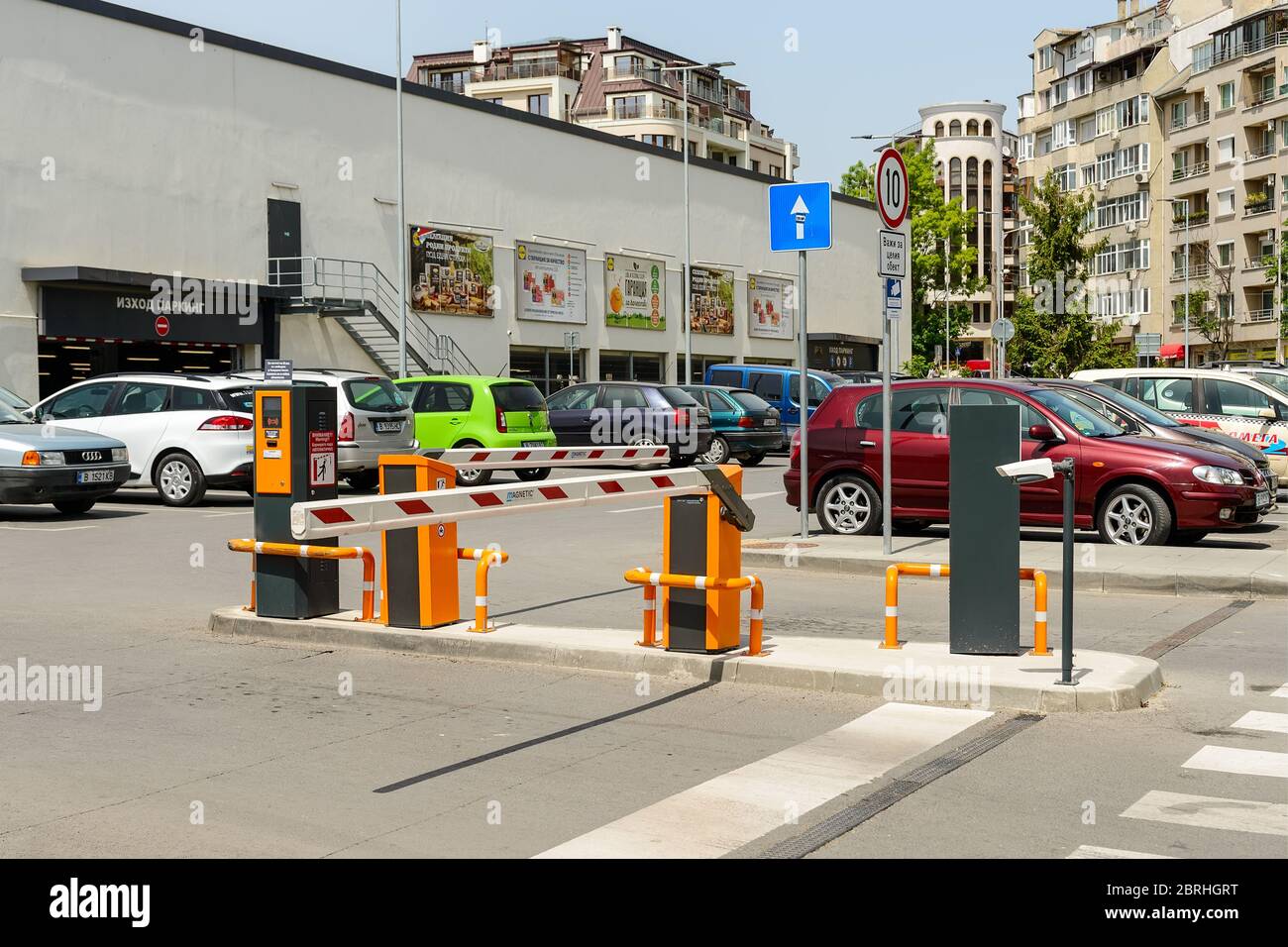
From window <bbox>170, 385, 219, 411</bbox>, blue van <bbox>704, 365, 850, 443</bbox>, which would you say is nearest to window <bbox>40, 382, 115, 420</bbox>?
window <bbox>170, 385, 219, 411</bbox>

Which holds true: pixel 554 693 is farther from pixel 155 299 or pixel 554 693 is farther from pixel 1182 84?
pixel 1182 84

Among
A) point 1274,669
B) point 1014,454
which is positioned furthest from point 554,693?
point 1274,669

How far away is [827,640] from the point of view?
946 centimetres

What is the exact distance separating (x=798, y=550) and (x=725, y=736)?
7.10 meters

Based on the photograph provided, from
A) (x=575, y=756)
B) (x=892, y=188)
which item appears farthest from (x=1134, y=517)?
(x=575, y=756)

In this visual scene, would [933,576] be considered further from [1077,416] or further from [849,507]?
[849,507]

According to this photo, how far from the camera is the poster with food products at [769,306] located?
184ft

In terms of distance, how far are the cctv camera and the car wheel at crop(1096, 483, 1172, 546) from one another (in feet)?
23.1

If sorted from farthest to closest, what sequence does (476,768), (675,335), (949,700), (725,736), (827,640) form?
(675,335) → (827,640) → (949,700) → (725,736) → (476,768)

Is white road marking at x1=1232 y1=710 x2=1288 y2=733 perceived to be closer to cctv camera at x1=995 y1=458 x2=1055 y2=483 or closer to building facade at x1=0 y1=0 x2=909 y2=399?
cctv camera at x1=995 y1=458 x2=1055 y2=483

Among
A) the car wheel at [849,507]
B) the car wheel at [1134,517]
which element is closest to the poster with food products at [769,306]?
the car wheel at [849,507]

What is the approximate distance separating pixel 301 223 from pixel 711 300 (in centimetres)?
1915

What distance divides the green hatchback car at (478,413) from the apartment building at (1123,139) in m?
59.2

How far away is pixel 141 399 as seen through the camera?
68.7ft
